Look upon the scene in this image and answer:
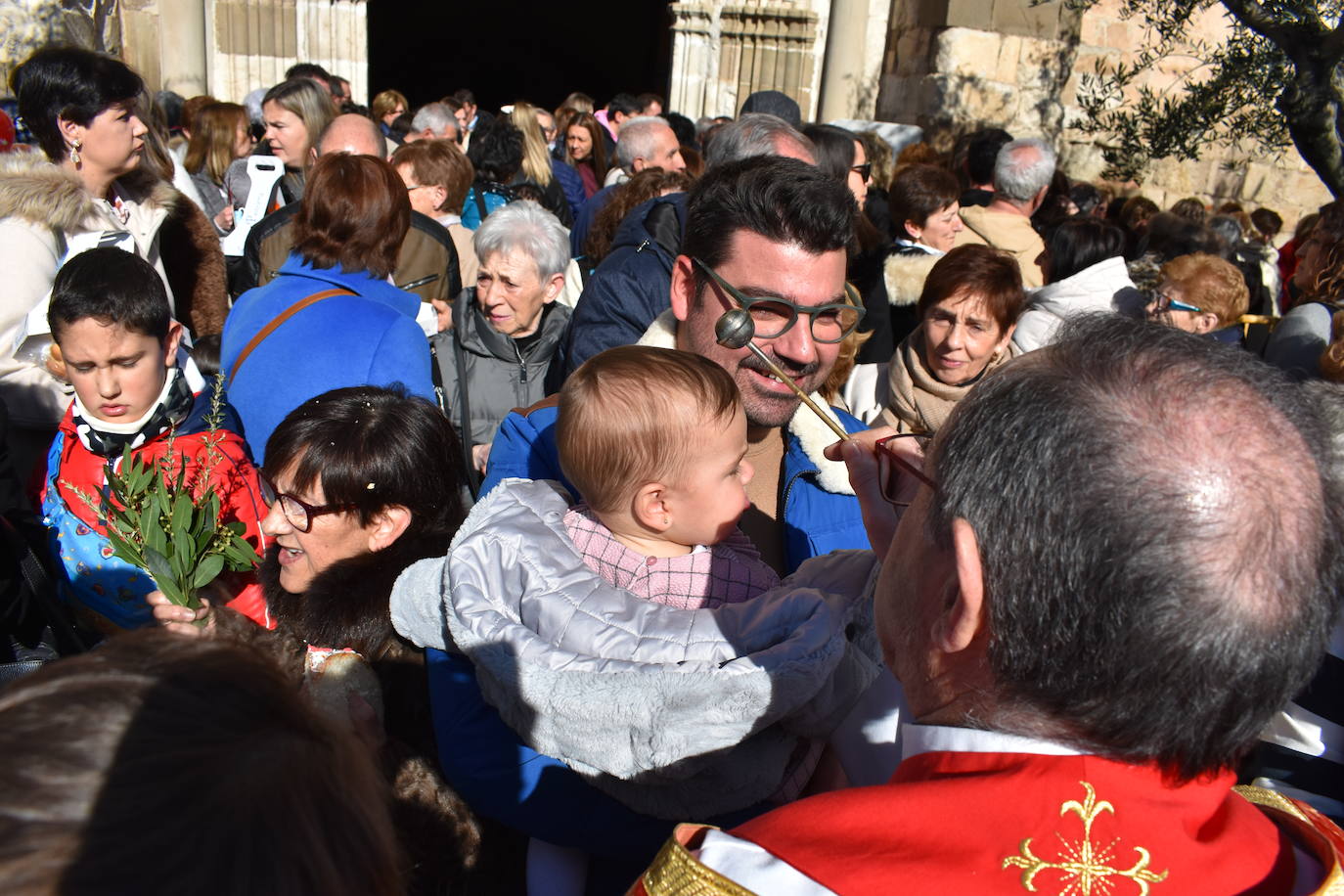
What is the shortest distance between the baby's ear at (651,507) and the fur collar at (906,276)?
130 inches

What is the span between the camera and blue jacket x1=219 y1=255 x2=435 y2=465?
290 centimetres

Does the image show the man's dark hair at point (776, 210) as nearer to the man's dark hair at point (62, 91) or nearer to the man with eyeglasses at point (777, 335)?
the man with eyeglasses at point (777, 335)

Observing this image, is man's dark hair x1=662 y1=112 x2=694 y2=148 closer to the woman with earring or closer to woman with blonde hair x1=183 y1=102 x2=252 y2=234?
woman with blonde hair x1=183 y1=102 x2=252 y2=234

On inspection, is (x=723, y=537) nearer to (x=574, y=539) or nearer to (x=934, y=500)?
(x=574, y=539)

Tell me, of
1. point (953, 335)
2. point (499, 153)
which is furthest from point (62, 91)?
point (953, 335)

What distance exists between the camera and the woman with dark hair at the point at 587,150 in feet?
27.6

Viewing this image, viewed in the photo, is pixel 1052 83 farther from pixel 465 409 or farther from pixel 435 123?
pixel 465 409

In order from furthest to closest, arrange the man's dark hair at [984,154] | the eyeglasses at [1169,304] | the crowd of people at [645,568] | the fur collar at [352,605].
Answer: the man's dark hair at [984,154]
the eyeglasses at [1169,304]
the fur collar at [352,605]
the crowd of people at [645,568]

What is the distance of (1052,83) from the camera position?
397 inches

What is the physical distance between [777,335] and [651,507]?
68 cm

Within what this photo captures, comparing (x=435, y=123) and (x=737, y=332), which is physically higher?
(x=435, y=123)

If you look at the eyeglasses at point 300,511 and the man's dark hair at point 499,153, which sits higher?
the man's dark hair at point 499,153

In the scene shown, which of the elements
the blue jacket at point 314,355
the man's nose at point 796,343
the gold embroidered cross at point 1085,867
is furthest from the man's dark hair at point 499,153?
the gold embroidered cross at point 1085,867

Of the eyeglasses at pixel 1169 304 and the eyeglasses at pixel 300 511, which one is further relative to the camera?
the eyeglasses at pixel 1169 304
